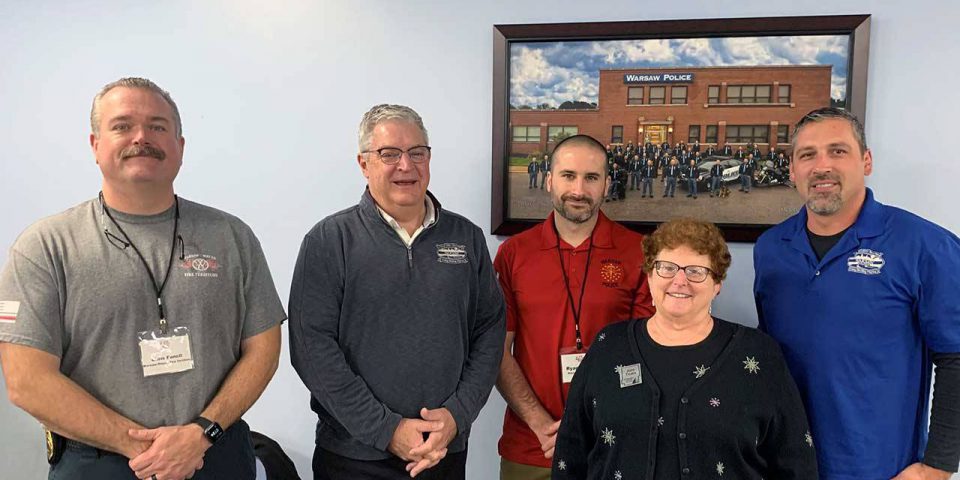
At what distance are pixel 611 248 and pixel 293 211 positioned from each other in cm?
134

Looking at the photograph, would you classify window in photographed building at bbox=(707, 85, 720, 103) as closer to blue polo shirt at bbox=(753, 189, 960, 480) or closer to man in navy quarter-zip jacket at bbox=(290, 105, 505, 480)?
blue polo shirt at bbox=(753, 189, 960, 480)

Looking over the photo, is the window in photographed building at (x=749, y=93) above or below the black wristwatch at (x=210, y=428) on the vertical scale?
above

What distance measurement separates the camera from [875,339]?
1.65 metres

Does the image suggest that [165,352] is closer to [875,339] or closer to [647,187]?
[647,187]

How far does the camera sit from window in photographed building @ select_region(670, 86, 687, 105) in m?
2.32

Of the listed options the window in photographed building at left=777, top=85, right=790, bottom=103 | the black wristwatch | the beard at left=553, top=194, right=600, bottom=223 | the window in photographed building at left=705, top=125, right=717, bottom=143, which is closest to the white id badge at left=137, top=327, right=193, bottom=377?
the black wristwatch

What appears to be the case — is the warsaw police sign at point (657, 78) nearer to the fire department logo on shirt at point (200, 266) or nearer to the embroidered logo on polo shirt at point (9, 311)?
the fire department logo on shirt at point (200, 266)

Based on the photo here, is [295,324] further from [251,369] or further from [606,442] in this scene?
[606,442]

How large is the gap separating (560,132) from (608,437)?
1228 mm

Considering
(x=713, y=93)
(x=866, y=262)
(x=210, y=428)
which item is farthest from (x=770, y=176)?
(x=210, y=428)

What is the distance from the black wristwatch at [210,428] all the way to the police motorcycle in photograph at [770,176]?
1948 mm

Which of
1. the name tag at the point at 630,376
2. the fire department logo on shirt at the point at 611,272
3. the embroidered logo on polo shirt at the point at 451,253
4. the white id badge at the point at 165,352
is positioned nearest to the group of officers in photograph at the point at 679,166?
the fire department logo on shirt at the point at 611,272

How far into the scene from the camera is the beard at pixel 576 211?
197 centimetres

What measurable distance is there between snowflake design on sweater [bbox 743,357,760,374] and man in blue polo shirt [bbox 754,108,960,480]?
27 centimetres
